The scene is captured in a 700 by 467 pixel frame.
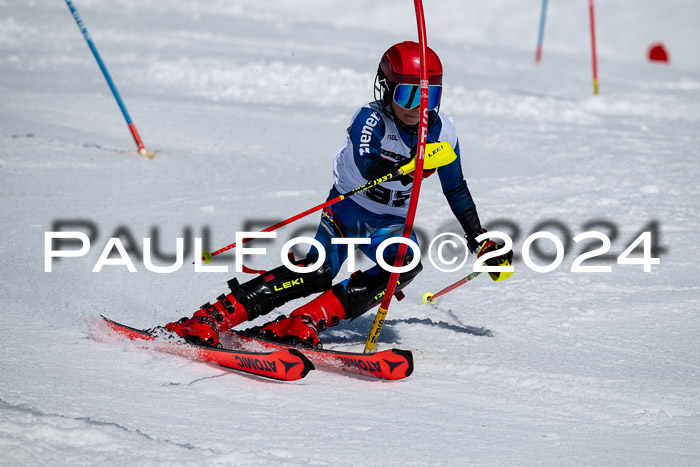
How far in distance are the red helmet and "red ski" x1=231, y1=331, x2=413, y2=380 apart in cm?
130

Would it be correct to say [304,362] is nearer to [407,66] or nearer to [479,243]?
[479,243]

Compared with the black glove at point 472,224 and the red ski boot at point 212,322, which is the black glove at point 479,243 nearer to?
the black glove at point 472,224

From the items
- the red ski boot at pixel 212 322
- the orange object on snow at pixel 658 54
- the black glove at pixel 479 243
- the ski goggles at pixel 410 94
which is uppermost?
the orange object on snow at pixel 658 54

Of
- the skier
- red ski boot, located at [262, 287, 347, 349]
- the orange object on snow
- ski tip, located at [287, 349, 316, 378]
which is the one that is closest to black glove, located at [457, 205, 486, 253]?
the skier

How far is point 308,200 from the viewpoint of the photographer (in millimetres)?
7086

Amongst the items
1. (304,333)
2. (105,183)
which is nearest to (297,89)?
(105,183)

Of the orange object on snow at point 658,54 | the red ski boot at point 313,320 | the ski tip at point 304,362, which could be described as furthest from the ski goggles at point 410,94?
the orange object on snow at point 658,54

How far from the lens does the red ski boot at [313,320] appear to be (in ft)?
12.7

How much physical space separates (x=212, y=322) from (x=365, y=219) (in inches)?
38.1

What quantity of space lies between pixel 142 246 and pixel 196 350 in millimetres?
2330

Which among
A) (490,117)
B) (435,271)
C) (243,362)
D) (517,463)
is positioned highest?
(490,117)

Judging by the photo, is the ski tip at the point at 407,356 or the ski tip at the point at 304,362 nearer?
the ski tip at the point at 304,362

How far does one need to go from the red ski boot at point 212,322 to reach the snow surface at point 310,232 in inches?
6.3

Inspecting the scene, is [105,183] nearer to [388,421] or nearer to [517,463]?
[388,421]
